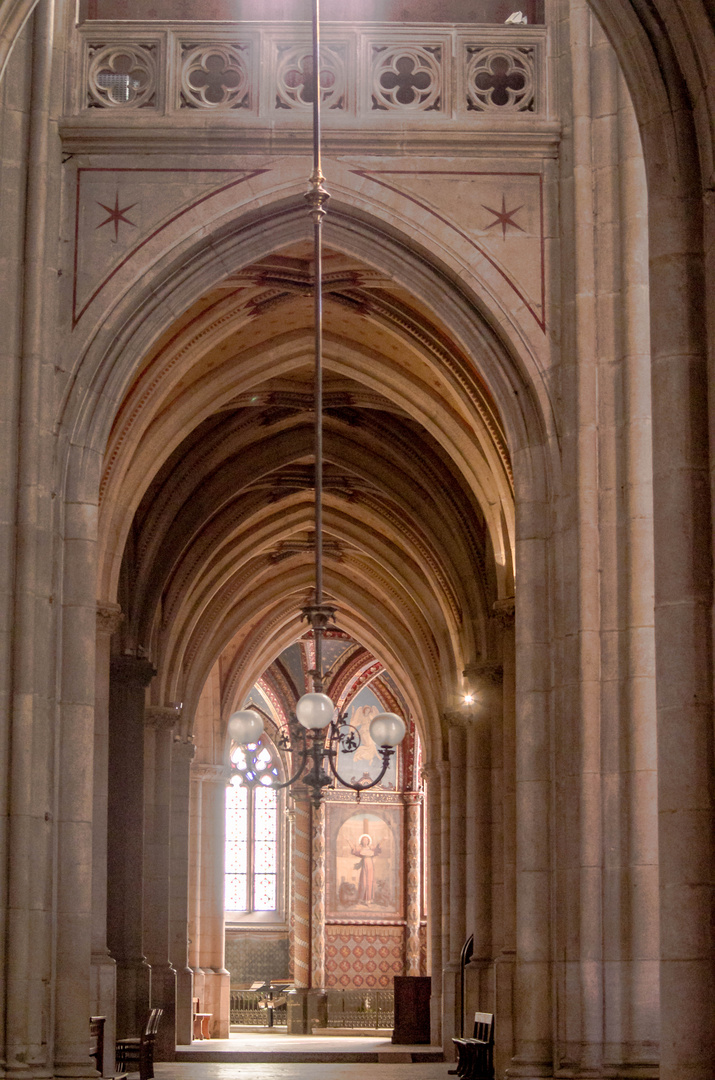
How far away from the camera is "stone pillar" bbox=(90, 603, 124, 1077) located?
15.9 m

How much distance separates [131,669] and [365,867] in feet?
53.9

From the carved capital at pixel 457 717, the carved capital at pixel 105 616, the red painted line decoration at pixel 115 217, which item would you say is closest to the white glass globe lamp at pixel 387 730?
the red painted line decoration at pixel 115 217

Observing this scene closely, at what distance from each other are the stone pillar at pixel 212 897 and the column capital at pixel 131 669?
8.71 metres

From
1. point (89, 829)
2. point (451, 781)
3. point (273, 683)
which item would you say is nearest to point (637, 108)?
point (89, 829)

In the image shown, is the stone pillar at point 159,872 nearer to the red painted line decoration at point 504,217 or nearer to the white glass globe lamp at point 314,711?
the red painted line decoration at point 504,217

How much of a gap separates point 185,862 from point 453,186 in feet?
43.7

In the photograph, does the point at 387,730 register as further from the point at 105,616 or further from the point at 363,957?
the point at 363,957

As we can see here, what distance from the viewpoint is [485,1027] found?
1642cm

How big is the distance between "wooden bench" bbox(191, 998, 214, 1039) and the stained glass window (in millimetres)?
8360

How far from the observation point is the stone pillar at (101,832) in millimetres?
15859

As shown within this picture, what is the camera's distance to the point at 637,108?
7766mm

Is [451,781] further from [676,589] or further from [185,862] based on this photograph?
[676,589]

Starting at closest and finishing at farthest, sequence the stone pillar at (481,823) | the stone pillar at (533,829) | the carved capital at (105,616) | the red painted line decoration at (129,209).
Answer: the stone pillar at (533,829)
the red painted line decoration at (129,209)
the carved capital at (105,616)
the stone pillar at (481,823)

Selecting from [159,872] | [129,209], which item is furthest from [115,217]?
[159,872]
